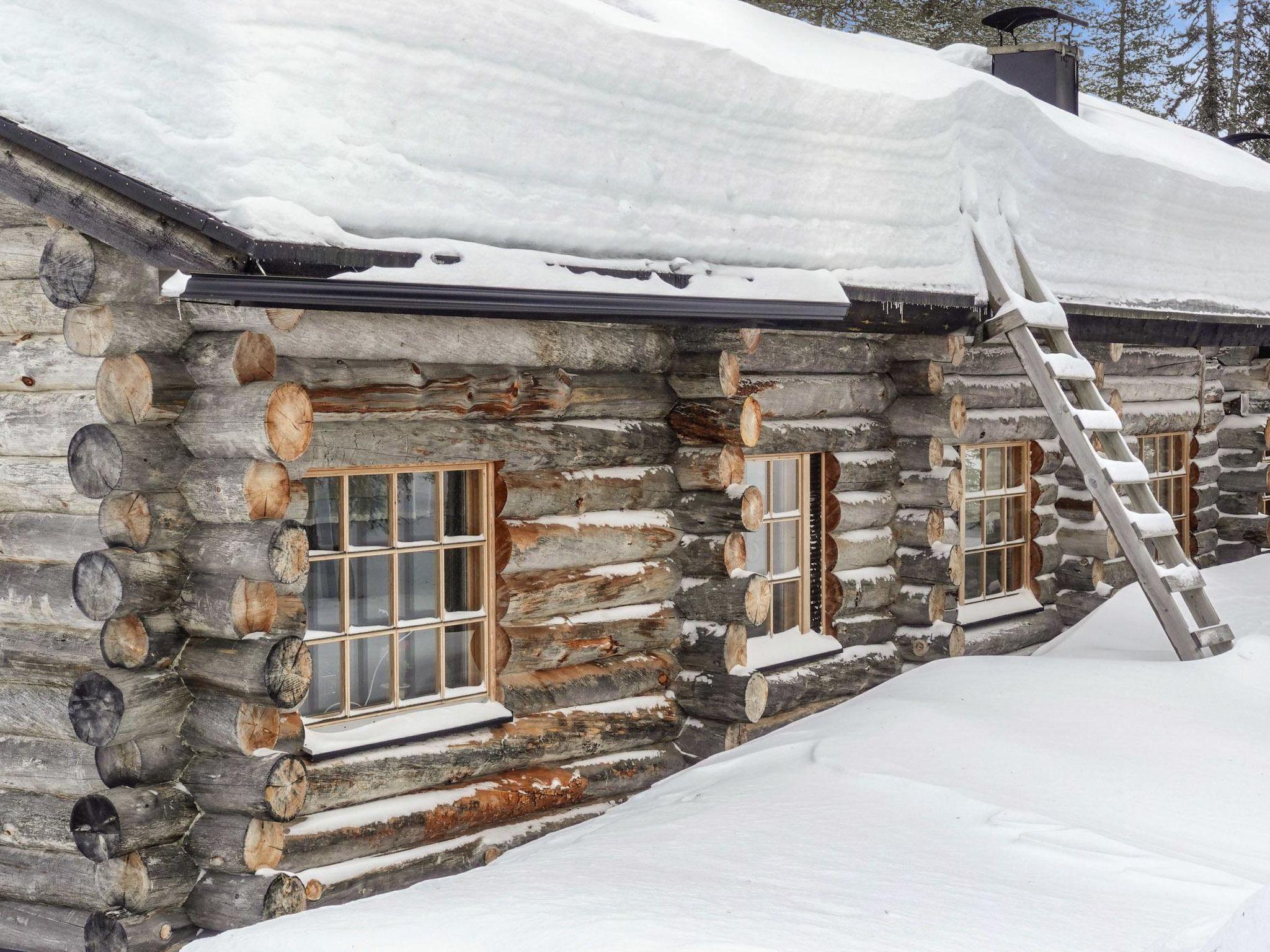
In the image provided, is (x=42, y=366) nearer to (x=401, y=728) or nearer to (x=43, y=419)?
(x=43, y=419)

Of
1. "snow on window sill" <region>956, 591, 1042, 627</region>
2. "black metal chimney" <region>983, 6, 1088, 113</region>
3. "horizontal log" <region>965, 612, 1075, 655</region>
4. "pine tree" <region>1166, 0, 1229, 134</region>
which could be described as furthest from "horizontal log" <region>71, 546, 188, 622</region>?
"pine tree" <region>1166, 0, 1229, 134</region>

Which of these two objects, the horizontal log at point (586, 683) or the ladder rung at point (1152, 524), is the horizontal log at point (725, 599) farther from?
the ladder rung at point (1152, 524)

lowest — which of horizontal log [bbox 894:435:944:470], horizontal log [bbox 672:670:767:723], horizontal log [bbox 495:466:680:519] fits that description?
horizontal log [bbox 672:670:767:723]

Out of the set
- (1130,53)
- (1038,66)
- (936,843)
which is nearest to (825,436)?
(936,843)

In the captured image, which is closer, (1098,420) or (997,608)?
(1098,420)

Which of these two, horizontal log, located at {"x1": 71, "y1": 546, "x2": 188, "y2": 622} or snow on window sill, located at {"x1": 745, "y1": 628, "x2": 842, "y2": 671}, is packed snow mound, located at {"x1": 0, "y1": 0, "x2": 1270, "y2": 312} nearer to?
horizontal log, located at {"x1": 71, "y1": 546, "x2": 188, "y2": 622}

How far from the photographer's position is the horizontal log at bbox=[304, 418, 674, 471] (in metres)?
5.46

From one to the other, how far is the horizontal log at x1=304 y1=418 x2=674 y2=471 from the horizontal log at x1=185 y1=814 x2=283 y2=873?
1.45m

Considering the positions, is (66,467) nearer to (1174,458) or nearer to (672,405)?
(672,405)

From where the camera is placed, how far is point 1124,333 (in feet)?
32.6

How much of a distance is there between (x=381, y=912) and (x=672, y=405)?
341 cm

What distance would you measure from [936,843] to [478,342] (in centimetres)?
287

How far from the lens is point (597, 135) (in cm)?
636

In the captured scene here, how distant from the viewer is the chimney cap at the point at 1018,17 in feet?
35.7
